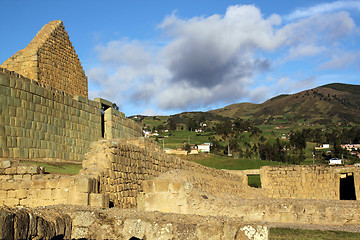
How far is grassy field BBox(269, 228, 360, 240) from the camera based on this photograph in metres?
11.0

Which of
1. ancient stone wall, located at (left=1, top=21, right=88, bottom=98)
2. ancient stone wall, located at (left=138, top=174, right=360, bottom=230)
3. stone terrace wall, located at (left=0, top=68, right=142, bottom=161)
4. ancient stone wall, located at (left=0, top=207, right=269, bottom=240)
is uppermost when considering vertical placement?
ancient stone wall, located at (left=1, top=21, right=88, bottom=98)

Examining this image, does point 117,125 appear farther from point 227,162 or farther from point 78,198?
point 227,162

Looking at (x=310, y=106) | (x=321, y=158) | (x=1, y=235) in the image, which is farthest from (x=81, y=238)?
(x=310, y=106)

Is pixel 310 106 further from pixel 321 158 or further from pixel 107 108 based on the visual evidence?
pixel 107 108

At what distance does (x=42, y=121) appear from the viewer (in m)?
16.8

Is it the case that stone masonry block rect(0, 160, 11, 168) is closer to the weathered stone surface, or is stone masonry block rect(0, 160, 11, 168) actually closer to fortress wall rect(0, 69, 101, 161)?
fortress wall rect(0, 69, 101, 161)

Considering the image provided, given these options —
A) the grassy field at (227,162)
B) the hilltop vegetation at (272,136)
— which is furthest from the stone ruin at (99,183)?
the hilltop vegetation at (272,136)

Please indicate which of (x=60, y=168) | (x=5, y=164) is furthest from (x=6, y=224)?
(x=60, y=168)

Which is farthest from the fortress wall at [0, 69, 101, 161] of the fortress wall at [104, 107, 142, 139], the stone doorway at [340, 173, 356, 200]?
the stone doorway at [340, 173, 356, 200]

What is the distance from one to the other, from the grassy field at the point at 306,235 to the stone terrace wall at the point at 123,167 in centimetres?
446

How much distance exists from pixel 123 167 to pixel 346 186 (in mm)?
17671

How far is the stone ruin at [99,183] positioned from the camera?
650 centimetres

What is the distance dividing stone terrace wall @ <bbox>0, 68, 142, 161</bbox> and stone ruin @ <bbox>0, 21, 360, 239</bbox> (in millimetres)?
40

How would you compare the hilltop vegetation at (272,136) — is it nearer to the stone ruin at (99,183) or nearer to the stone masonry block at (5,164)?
the stone ruin at (99,183)
